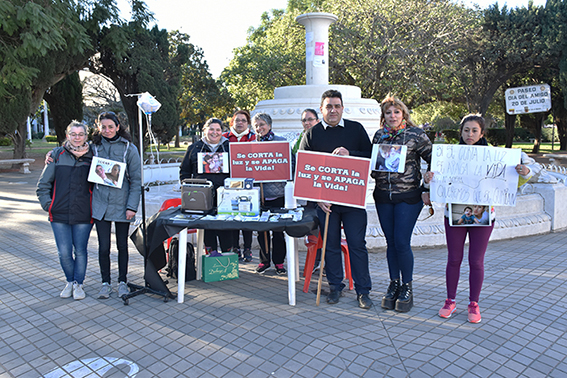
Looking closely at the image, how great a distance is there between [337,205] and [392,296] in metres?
1.04

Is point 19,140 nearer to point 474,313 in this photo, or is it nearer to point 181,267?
point 181,267

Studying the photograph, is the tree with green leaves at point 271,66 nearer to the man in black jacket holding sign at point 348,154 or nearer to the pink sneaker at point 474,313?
the man in black jacket holding sign at point 348,154

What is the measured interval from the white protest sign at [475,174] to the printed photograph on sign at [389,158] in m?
0.27

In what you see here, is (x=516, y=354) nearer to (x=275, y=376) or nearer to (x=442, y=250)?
(x=275, y=376)

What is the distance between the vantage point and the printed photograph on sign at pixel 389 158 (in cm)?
384

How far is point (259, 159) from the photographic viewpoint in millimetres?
4738

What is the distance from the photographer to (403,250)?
13.0 feet

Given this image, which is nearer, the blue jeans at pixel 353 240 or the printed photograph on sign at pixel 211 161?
→ the blue jeans at pixel 353 240

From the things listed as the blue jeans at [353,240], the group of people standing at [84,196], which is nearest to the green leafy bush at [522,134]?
the blue jeans at [353,240]

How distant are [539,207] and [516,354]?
4735mm

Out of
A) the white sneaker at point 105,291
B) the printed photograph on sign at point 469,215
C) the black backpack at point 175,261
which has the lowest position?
the white sneaker at point 105,291

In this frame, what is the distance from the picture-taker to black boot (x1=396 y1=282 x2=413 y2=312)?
3.99m

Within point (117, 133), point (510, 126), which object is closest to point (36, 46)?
point (117, 133)

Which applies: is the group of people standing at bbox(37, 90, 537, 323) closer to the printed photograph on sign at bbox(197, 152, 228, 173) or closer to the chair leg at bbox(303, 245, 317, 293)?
the printed photograph on sign at bbox(197, 152, 228, 173)
